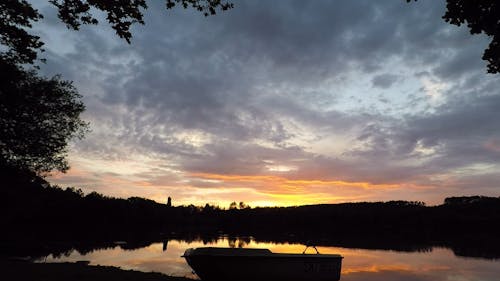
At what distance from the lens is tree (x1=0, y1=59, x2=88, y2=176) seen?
24.8m

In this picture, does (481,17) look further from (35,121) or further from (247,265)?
(35,121)

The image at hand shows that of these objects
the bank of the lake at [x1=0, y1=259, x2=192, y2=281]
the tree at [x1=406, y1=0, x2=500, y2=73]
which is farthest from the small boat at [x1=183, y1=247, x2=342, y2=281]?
the tree at [x1=406, y1=0, x2=500, y2=73]

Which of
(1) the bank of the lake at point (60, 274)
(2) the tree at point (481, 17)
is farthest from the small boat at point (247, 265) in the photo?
(2) the tree at point (481, 17)

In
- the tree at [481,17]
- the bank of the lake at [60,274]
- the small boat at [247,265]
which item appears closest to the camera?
the tree at [481,17]

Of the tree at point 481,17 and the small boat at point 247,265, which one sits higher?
the tree at point 481,17

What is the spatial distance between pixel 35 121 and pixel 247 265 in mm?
19375

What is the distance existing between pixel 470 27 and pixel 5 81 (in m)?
22.4

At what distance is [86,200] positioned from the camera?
331 ft

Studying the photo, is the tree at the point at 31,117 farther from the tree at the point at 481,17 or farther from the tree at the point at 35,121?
the tree at the point at 481,17

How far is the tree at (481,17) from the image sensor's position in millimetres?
9102

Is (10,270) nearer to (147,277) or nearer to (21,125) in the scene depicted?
(147,277)

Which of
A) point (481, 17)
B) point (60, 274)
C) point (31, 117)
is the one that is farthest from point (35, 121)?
point (481, 17)

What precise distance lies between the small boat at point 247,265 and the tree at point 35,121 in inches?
620

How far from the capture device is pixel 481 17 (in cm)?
920
